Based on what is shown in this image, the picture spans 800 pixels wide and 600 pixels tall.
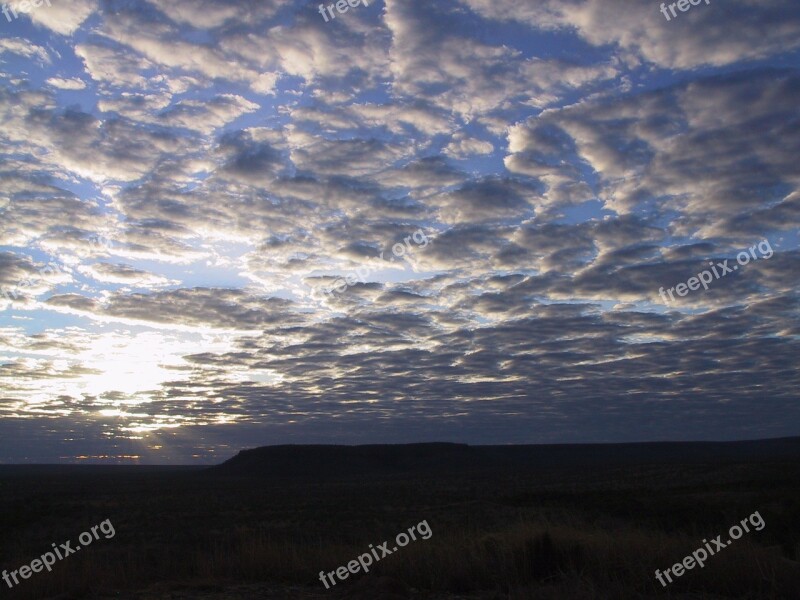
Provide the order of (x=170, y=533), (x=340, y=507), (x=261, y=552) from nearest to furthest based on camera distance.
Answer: (x=261, y=552), (x=170, y=533), (x=340, y=507)

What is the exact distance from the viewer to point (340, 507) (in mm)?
33031

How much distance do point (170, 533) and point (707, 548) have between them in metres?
19.5

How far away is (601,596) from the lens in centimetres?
639

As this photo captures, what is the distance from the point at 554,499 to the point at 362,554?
2278cm

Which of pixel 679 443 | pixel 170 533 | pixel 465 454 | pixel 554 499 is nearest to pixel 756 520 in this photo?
pixel 554 499

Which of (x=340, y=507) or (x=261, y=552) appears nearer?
(x=261, y=552)

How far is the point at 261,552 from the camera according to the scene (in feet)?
31.8

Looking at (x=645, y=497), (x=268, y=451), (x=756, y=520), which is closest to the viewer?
(x=756, y=520)

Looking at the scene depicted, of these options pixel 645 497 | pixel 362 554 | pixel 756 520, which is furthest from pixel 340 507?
pixel 362 554

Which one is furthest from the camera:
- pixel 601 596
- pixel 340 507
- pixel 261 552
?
pixel 340 507

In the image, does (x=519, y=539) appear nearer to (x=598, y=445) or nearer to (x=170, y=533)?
(x=170, y=533)

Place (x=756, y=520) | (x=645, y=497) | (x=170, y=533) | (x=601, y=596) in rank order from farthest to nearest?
1. (x=645, y=497)
2. (x=170, y=533)
3. (x=756, y=520)
4. (x=601, y=596)

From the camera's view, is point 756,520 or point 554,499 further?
point 554,499

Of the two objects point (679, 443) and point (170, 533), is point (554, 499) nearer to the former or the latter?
point (170, 533)
